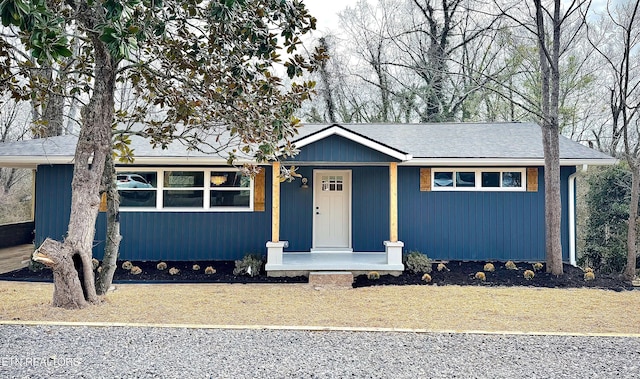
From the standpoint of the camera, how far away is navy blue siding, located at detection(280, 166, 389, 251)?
27.7 ft

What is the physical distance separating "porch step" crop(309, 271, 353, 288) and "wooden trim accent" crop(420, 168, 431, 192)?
2.65 metres

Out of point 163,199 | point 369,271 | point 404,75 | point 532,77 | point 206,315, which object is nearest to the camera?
point 206,315

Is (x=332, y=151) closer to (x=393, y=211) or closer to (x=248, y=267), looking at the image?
(x=393, y=211)

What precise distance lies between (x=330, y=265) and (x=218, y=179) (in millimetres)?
3016

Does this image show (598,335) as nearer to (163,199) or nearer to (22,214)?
(163,199)

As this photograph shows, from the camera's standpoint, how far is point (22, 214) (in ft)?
50.9

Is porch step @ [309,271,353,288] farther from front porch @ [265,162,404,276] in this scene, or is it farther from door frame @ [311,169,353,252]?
door frame @ [311,169,353,252]

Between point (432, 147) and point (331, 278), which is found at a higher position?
point (432, 147)

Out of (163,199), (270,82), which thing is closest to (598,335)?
(270,82)

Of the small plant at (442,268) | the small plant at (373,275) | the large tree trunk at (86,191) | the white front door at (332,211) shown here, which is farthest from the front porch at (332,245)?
the large tree trunk at (86,191)

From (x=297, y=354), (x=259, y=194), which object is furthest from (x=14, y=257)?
(x=297, y=354)

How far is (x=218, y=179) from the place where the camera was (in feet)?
27.0

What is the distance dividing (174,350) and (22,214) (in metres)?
15.9

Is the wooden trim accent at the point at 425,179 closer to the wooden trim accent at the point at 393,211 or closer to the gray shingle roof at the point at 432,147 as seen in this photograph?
the gray shingle roof at the point at 432,147
